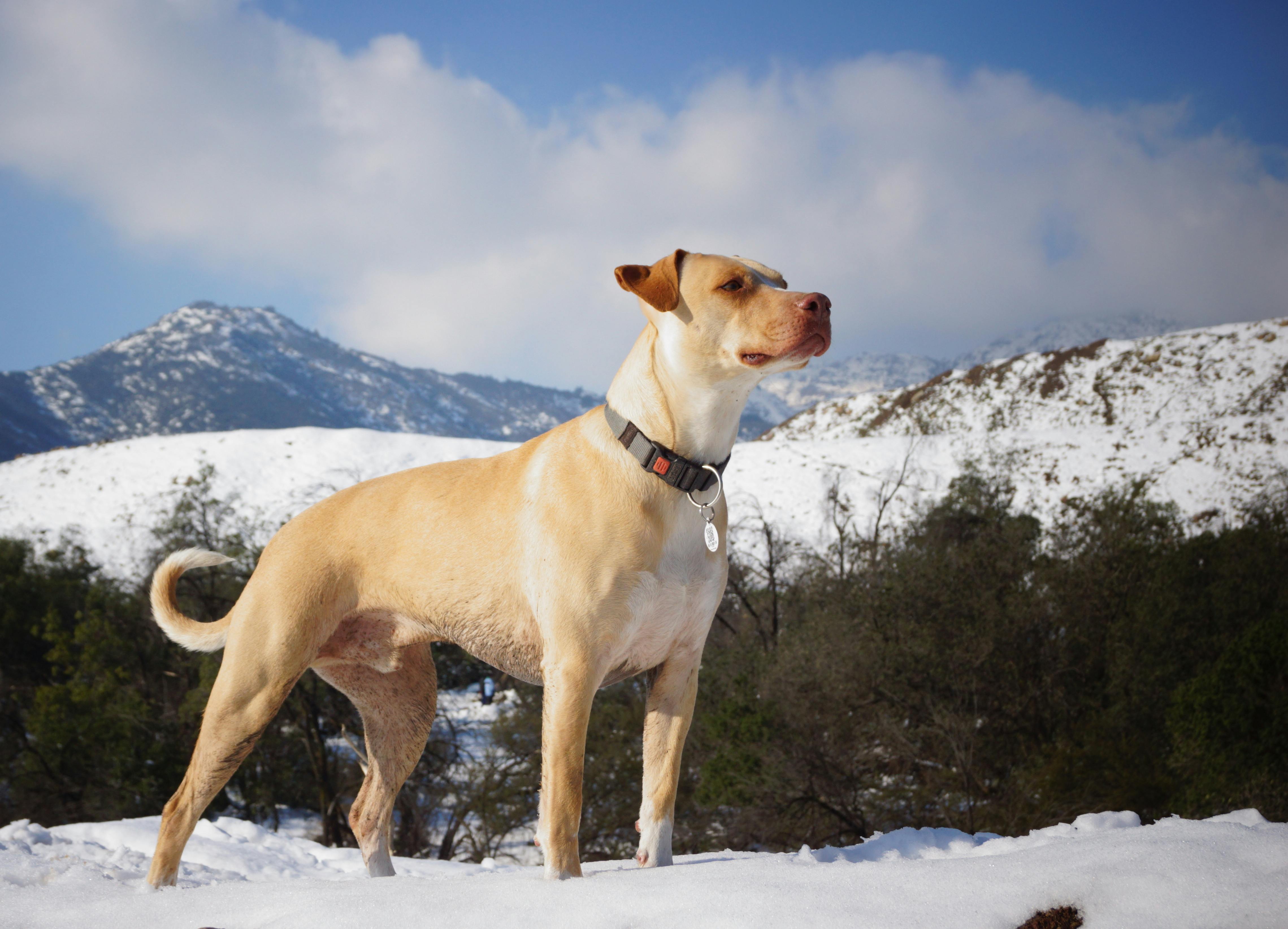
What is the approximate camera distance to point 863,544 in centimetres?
3145

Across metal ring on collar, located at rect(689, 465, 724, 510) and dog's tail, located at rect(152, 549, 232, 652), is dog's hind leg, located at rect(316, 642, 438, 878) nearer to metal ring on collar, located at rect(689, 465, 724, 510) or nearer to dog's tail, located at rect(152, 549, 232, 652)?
dog's tail, located at rect(152, 549, 232, 652)

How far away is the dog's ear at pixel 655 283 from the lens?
3215 millimetres

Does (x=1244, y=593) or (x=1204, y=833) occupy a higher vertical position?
(x=1244, y=593)

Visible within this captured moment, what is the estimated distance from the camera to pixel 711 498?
336 cm

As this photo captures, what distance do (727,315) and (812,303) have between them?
34 centimetres

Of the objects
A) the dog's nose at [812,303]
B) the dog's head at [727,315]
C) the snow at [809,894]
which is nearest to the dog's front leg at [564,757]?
the snow at [809,894]

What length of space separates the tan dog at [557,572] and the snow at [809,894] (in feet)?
1.54

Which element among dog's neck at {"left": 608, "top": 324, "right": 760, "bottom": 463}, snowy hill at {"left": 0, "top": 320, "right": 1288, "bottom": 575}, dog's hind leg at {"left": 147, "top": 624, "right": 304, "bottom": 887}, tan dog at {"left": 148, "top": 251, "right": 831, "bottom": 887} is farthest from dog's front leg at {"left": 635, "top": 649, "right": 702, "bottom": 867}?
snowy hill at {"left": 0, "top": 320, "right": 1288, "bottom": 575}

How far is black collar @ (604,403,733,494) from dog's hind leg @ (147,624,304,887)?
2.01 meters

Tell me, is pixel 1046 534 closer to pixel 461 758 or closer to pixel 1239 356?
pixel 461 758

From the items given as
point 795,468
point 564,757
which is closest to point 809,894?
point 564,757

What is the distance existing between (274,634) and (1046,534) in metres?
28.7

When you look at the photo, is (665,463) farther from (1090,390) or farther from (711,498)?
(1090,390)

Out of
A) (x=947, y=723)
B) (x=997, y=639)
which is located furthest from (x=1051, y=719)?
(x=947, y=723)
